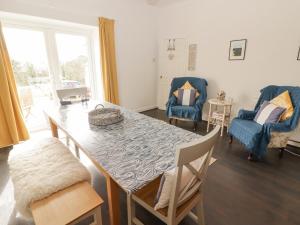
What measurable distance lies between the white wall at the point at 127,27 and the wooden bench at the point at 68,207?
284 centimetres

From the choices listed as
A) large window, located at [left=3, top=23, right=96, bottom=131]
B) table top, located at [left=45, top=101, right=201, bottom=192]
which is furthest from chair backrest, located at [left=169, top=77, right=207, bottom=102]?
table top, located at [left=45, top=101, right=201, bottom=192]

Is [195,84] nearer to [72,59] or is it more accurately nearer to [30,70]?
[72,59]

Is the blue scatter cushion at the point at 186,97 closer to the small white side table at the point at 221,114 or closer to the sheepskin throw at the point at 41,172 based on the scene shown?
the small white side table at the point at 221,114

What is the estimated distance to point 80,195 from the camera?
3.48ft

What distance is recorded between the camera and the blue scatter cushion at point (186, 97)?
3.45m

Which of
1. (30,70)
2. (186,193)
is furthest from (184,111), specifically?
(30,70)

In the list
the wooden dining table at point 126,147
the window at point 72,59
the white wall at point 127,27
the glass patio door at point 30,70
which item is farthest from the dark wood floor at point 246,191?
the white wall at point 127,27

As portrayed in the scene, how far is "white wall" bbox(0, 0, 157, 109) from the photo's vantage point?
2.66 meters

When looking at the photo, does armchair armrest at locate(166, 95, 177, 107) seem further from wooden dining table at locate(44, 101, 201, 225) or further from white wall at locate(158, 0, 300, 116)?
wooden dining table at locate(44, 101, 201, 225)

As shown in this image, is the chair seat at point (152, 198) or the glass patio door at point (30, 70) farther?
the glass patio door at point (30, 70)

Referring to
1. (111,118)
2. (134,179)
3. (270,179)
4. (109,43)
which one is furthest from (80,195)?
(109,43)

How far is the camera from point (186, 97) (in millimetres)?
3480

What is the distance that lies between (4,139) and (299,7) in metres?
4.88

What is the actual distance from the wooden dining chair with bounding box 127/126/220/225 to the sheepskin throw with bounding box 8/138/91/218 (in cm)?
46
